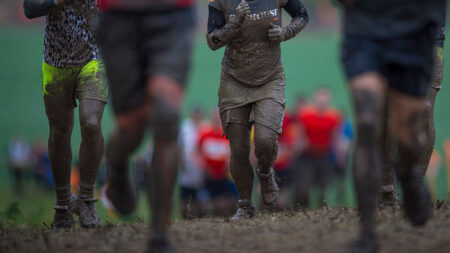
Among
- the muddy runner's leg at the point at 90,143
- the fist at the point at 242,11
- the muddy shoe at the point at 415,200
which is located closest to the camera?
the muddy shoe at the point at 415,200

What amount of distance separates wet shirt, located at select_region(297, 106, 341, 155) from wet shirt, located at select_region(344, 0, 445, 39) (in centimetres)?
929

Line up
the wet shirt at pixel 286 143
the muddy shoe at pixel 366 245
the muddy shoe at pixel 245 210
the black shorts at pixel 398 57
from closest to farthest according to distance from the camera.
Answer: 1. the muddy shoe at pixel 366 245
2. the black shorts at pixel 398 57
3. the muddy shoe at pixel 245 210
4. the wet shirt at pixel 286 143

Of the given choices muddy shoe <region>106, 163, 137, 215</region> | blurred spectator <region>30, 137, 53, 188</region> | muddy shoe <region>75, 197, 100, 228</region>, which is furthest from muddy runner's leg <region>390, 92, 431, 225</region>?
blurred spectator <region>30, 137, 53, 188</region>

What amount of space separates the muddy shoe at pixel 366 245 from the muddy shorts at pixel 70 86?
117 inches

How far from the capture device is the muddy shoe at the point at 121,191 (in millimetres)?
4918

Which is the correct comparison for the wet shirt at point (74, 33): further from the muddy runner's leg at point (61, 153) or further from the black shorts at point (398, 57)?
the black shorts at point (398, 57)

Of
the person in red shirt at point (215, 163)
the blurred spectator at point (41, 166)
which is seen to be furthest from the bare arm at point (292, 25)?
the blurred spectator at point (41, 166)

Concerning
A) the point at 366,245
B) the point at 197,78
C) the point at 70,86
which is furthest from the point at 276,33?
the point at 197,78

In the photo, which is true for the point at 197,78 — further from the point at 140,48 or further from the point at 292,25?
the point at 140,48

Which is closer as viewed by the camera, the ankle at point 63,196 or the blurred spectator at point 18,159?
the ankle at point 63,196

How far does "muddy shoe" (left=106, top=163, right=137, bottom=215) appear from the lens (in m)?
4.92

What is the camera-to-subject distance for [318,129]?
13.7 m

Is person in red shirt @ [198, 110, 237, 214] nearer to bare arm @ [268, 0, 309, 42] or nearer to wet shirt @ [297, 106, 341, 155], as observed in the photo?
wet shirt @ [297, 106, 341, 155]

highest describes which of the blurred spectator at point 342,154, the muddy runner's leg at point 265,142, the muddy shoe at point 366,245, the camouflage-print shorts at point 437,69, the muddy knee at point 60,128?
the camouflage-print shorts at point 437,69
